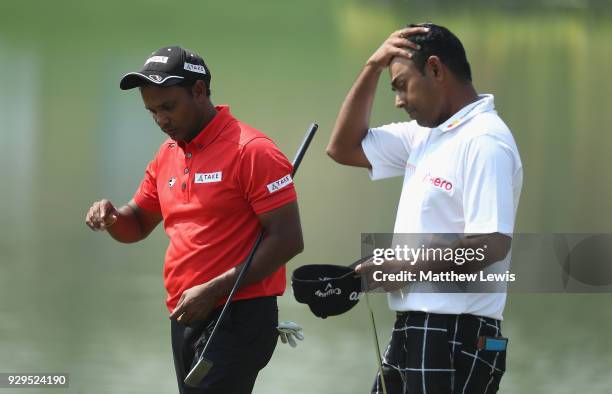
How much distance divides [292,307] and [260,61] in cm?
686

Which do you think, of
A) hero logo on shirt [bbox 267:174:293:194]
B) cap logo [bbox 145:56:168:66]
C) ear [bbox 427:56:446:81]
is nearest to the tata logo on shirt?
ear [bbox 427:56:446:81]

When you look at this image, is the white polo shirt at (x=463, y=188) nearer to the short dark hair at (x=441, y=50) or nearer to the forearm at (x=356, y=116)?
the short dark hair at (x=441, y=50)

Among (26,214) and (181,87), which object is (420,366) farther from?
(26,214)

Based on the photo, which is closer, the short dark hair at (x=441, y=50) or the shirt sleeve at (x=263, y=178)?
the short dark hair at (x=441, y=50)

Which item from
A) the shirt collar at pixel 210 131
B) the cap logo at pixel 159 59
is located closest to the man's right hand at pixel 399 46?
the shirt collar at pixel 210 131

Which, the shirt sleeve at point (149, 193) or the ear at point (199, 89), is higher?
the ear at point (199, 89)

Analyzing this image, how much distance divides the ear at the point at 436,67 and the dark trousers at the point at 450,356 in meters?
0.56

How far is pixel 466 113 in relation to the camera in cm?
260

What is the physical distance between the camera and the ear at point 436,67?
261 cm

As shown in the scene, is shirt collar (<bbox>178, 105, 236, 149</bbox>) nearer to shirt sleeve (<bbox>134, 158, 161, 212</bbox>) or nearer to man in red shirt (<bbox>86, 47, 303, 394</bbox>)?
man in red shirt (<bbox>86, 47, 303, 394</bbox>)

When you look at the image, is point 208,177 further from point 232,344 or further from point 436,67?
point 436,67

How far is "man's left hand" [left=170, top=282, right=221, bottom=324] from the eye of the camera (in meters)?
2.79

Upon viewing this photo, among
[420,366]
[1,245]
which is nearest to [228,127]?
[420,366]

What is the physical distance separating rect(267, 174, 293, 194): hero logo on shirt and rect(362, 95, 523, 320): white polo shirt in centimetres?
31
